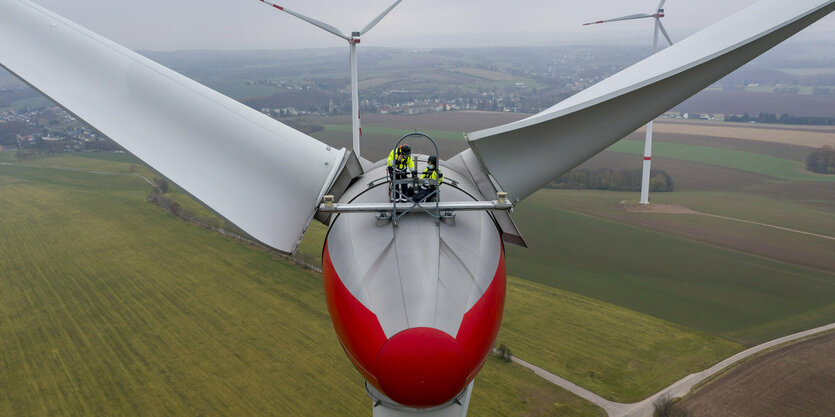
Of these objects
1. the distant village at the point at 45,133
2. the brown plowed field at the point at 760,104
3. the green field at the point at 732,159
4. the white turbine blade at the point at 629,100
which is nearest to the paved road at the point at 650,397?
the white turbine blade at the point at 629,100

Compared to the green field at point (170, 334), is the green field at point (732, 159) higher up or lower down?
higher up

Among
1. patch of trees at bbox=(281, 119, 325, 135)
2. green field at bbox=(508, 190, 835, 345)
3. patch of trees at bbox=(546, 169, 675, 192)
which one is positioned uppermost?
patch of trees at bbox=(281, 119, 325, 135)

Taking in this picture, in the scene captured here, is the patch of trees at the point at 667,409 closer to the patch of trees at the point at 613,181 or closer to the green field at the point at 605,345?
the green field at the point at 605,345

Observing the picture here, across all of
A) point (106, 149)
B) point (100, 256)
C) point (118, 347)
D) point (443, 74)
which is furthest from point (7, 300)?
point (443, 74)

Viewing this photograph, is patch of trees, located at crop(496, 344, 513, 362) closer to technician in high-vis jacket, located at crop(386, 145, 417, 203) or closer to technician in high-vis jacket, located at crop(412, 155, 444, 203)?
technician in high-vis jacket, located at crop(386, 145, 417, 203)

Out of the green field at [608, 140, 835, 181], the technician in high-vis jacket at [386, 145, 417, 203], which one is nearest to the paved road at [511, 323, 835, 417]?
the technician in high-vis jacket at [386, 145, 417, 203]

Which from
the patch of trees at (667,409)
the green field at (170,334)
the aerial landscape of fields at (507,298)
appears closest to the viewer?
the patch of trees at (667,409)

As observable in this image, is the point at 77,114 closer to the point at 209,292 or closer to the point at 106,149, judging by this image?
the point at 209,292
